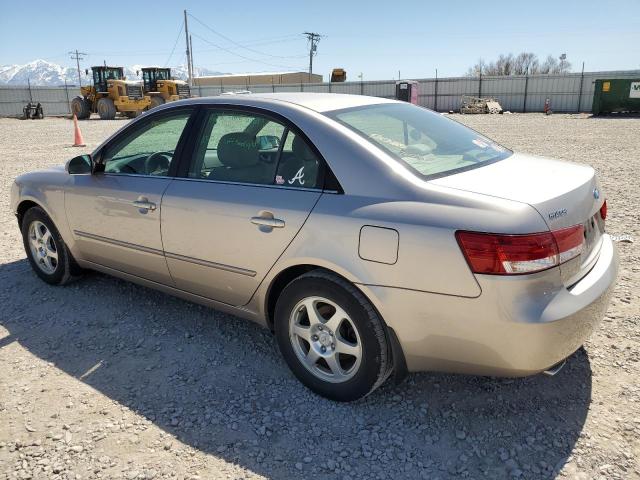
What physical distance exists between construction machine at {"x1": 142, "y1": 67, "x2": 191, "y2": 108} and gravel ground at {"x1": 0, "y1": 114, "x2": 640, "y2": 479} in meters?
30.7

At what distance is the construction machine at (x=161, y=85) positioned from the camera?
106ft

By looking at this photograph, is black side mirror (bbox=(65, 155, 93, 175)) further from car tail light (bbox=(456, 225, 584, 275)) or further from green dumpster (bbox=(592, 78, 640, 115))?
green dumpster (bbox=(592, 78, 640, 115))

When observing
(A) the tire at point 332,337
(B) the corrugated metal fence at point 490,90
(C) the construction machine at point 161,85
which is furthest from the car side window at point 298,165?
(C) the construction machine at point 161,85

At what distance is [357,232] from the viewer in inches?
98.4

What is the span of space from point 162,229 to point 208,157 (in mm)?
567

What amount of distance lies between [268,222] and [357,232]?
1.87ft

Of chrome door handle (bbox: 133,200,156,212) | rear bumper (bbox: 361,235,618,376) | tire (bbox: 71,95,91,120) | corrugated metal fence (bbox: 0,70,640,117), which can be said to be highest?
corrugated metal fence (bbox: 0,70,640,117)

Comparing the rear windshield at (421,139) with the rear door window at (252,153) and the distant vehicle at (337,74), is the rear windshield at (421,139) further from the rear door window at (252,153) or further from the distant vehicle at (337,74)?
the distant vehicle at (337,74)

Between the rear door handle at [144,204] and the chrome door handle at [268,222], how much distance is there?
92cm

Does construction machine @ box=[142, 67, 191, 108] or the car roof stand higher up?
construction machine @ box=[142, 67, 191, 108]

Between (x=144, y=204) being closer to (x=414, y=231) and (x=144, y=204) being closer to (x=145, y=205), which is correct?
(x=145, y=205)

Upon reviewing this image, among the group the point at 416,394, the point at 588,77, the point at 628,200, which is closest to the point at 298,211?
the point at 416,394

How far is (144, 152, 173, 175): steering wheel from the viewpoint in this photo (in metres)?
3.52

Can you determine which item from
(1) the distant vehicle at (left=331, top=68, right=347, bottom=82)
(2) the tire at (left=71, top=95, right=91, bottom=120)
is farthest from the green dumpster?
(2) the tire at (left=71, top=95, right=91, bottom=120)
